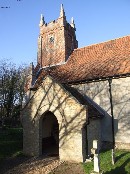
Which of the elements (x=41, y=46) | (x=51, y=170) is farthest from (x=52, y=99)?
(x=41, y=46)

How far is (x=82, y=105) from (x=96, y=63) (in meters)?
6.73

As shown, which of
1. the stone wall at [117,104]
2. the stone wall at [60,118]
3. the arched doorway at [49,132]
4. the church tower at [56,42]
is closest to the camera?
the stone wall at [60,118]

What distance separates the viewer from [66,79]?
19.0m

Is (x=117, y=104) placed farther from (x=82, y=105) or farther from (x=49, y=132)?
(x=49, y=132)

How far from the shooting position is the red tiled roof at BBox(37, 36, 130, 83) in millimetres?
17328

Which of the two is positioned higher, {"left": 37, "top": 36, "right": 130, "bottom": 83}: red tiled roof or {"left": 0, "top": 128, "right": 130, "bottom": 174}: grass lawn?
{"left": 37, "top": 36, "right": 130, "bottom": 83}: red tiled roof

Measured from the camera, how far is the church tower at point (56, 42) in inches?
913

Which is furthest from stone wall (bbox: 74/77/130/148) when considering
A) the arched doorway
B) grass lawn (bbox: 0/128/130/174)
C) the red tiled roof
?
the arched doorway

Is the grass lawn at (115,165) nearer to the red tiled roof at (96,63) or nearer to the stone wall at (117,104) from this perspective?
the stone wall at (117,104)

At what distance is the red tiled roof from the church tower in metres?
0.92

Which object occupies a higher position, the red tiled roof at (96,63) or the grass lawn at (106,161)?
the red tiled roof at (96,63)

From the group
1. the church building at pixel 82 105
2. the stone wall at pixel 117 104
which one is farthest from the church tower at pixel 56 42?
the stone wall at pixel 117 104

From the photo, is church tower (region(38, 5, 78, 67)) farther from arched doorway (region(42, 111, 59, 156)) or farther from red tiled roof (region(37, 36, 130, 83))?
arched doorway (region(42, 111, 59, 156))

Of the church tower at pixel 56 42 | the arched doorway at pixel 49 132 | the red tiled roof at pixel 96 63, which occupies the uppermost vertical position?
the church tower at pixel 56 42
